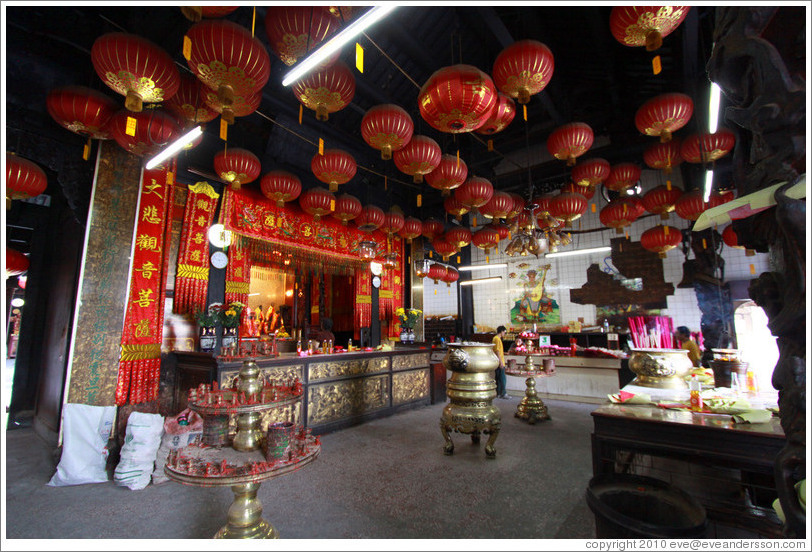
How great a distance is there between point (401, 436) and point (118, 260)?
161 inches

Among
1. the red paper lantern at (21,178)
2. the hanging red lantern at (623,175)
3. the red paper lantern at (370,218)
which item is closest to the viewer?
the red paper lantern at (21,178)

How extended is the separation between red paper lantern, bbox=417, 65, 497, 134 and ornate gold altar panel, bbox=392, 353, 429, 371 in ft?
14.2

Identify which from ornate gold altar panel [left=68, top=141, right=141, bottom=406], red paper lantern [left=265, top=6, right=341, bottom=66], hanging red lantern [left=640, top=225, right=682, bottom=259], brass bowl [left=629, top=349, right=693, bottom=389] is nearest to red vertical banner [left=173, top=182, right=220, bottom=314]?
ornate gold altar panel [left=68, top=141, right=141, bottom=406]

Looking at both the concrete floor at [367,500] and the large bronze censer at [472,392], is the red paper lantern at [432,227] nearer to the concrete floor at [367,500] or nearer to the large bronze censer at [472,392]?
the large bronze censer at [472,392]

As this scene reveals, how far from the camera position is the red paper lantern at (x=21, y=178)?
343cm

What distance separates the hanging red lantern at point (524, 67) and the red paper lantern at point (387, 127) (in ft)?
3.19

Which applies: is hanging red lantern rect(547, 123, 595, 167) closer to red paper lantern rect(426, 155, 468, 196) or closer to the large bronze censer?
red paper lantern rect(426, 155, 468, 196)

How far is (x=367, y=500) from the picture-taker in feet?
10.2

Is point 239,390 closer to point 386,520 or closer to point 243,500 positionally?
point 243,500

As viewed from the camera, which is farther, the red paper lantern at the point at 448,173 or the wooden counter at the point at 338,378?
the red paper lantern at the point at 448,173

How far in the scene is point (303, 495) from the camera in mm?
3234

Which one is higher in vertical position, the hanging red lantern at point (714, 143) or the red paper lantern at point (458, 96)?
the hanging red lantern at point (714, 143)

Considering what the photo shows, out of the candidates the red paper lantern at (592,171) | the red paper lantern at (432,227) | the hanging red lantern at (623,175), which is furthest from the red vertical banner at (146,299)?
the hanging red lantern at (623,175)

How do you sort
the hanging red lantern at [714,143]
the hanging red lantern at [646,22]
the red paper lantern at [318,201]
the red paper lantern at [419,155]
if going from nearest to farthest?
1. the hanging red lantern at [646,22]
2. the red paper lantern at [419,155]
3. the hanging red lantern at [714,143]
4. the red paper lantern at [318,201]
